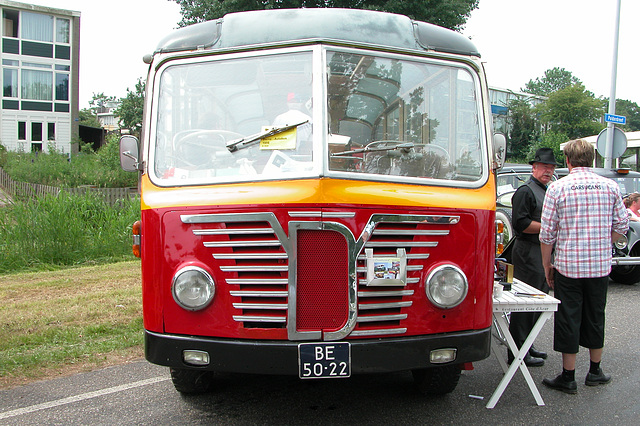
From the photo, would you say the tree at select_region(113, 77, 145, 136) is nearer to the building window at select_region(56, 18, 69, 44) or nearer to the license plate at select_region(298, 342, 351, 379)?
the building window at select_region(56, 18, 69, 44)

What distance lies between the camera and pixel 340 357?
3.36 metres

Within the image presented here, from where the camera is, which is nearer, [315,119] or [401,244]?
[401,244]

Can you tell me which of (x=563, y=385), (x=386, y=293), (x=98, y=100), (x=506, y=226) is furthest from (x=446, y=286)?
(x=98, y=100)

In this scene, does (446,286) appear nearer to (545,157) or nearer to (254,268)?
(254,268)

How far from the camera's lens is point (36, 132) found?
3538cm

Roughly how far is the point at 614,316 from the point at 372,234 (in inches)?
185

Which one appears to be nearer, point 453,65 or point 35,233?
point 453,65

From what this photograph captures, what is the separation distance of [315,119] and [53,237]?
8.14 meters

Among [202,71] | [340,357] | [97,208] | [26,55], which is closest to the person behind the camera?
[340,357]

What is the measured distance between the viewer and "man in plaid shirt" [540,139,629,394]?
4.21m

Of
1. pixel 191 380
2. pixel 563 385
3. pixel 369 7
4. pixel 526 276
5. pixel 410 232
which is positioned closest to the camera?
pixel 410 232

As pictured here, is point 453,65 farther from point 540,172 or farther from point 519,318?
point 519,318

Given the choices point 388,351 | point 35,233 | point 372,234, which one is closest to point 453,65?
point 372,234

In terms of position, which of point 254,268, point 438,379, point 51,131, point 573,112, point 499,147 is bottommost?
point 438,379
